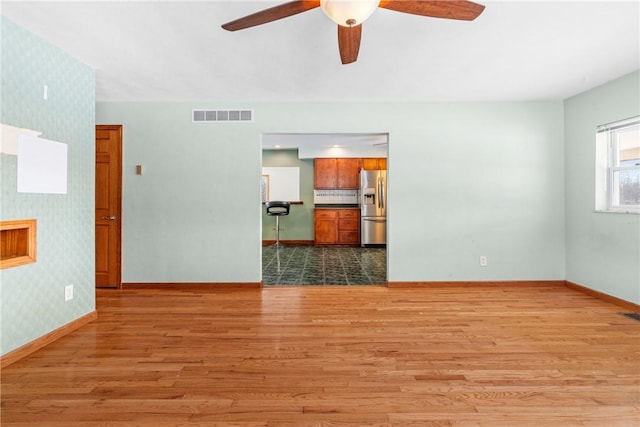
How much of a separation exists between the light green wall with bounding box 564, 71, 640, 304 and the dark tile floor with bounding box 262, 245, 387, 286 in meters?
2.32

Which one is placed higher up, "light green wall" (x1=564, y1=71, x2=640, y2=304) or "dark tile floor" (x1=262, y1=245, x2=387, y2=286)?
"light green wall" (x1=564, y1=71, x2=640, y2=304)

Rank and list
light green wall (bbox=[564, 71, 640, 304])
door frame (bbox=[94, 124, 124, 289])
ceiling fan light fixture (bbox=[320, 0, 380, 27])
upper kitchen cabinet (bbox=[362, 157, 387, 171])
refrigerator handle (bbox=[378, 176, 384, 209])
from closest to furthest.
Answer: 1. ceiling fan light fixture (bbox=[320, 0, 380, 27])
2. light green wall (bbox=[564, 71, 640, 304])
3. door frame (bbox=[94, 124, 124, 289])
4. refrigerator handle (bbox=[378, 176, 384, 209])
5. upper kitchen cabinet (bbox=[362, 157, 387, 171])

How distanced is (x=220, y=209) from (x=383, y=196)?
163 inches

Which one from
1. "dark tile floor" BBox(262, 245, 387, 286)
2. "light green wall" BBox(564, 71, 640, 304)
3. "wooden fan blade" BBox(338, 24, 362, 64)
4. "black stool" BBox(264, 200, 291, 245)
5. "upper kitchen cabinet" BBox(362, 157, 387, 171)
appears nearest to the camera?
"wooden fan blade" BBox(338, 24, 362, 64)

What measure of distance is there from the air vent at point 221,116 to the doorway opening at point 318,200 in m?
2.24

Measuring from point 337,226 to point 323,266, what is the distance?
231cm

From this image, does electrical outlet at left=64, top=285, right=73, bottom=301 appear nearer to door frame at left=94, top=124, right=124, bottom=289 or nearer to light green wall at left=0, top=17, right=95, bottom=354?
light green wall at left=0, top=17, right=95, bottom=354

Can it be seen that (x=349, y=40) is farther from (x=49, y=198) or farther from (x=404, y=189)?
(x=49, y=198)

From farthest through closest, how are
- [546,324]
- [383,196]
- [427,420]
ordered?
[383,196] → [546,324] → [427,420]

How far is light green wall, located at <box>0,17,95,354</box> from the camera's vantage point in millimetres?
2098

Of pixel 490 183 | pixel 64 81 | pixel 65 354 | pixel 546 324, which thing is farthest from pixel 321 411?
pixel 490 183

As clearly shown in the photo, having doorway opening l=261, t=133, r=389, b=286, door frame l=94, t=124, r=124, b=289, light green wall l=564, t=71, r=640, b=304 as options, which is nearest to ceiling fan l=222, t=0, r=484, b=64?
light green wall l=564, t=71, r=640, b=304

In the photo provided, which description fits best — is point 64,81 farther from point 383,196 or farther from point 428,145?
point 383,196

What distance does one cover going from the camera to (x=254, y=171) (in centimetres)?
386
